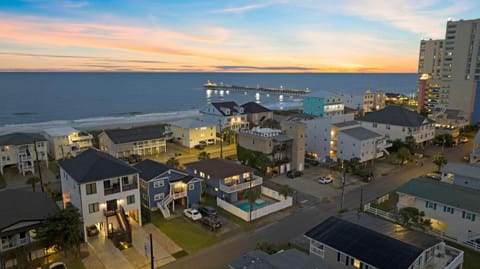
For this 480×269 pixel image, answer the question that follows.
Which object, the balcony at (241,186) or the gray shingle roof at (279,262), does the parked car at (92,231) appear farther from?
the gray shingle roof at (279,262)

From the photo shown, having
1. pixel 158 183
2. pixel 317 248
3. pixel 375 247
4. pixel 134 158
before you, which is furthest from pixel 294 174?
pixel 134 158

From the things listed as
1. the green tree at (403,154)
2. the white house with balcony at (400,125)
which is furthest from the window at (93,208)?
the white house with balcony at (400,125)

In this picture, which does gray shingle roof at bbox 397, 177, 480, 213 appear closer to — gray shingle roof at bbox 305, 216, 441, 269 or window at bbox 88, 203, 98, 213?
gray shingle roof at bbox 305, 216, 441, 269

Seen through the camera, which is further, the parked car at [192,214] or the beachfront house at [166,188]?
the beachfront house at [166,188]

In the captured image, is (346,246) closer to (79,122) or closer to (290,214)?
(290,214)

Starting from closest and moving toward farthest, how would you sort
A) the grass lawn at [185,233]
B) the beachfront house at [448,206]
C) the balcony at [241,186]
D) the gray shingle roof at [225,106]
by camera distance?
the grass lawn at [185,233], the beachfront house at [448,206], the balcony at [241,186], the gray shingle roof at [225,106]

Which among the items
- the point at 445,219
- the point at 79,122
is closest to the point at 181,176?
the point at 445,219
